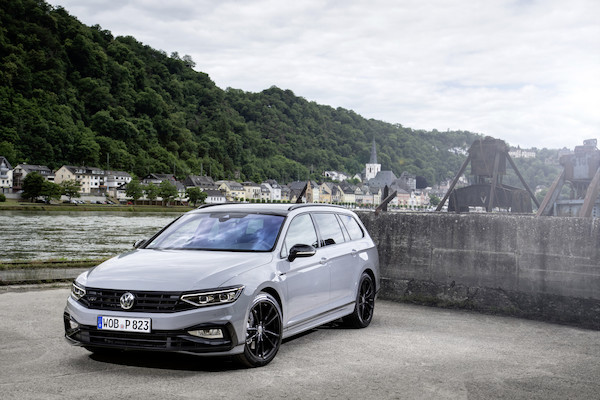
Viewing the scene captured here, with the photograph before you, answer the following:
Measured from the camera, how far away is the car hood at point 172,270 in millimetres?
5648

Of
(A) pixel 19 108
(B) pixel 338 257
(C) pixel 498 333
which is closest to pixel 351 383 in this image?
(B) pixel 338 257

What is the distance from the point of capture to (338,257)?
25.5ft

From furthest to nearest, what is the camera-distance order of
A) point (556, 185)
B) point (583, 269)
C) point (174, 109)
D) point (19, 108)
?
point (174, 109), point (19, 108), point (556, 185), point (583, 269)

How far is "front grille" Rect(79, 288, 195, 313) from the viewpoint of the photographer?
554 centimetres

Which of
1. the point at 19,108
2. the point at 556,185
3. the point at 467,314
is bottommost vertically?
the point at 467,314

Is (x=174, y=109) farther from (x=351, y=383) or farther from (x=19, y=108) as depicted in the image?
(x=351, y=383)

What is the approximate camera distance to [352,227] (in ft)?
28.7

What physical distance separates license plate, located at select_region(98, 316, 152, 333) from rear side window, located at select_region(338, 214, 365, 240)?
3.58 metres

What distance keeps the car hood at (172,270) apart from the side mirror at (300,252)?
0.26 metres

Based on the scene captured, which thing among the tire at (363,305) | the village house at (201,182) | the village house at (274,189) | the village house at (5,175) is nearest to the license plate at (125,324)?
the tire at (363,305)

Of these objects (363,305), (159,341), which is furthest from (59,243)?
(159,341)

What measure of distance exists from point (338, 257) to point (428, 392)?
2.72 m

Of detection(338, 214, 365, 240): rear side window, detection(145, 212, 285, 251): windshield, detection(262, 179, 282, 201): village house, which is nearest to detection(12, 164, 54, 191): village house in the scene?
detection(262, 179, 282, 201): village house

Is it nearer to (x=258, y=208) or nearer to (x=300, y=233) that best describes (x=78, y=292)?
(x=258, y=208)
